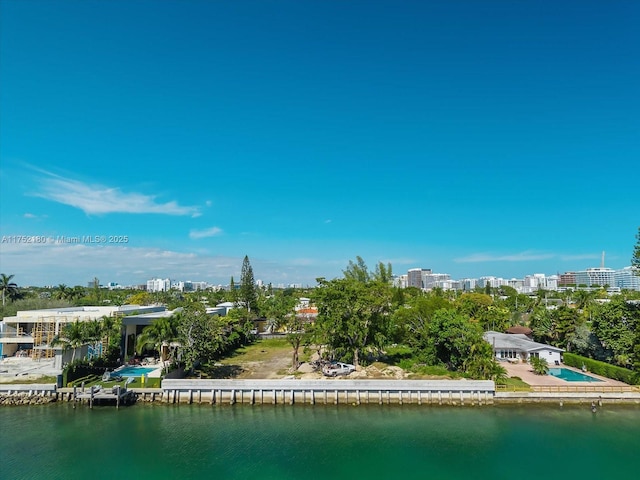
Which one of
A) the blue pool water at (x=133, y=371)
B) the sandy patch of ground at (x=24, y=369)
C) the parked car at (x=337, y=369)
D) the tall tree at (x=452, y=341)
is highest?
the tall tree at (x=452, y=341)

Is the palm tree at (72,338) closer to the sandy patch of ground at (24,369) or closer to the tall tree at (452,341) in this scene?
the sandy patch of ground at (24,369)

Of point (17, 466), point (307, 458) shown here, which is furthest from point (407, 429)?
point (17, 466)

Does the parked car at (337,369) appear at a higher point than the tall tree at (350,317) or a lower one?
lower

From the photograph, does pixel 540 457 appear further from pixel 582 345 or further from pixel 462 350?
pixel 582 345

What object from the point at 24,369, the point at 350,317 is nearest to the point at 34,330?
the point at 24,369

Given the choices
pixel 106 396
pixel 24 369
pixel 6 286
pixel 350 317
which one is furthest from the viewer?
pixel 6 286

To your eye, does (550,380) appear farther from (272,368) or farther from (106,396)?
(106,396)

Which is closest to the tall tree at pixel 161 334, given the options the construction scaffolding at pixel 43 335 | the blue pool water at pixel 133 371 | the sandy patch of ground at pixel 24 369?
the blue pool water at pixel 133 371
